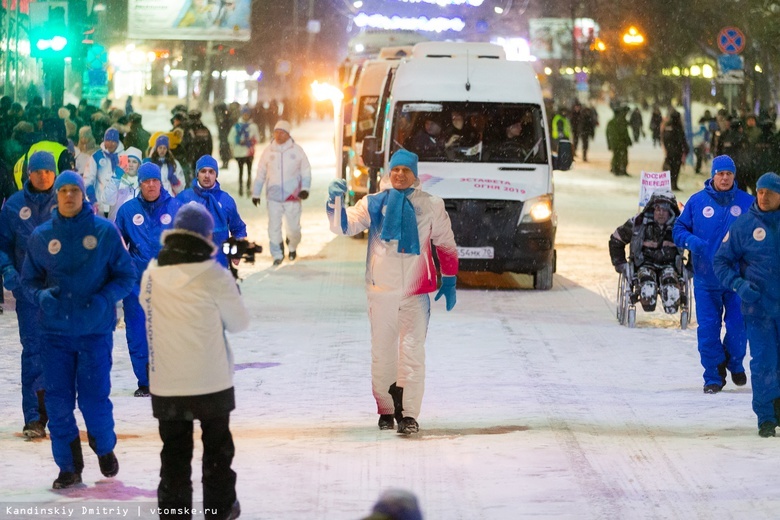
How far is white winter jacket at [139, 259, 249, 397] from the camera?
20.4 ft

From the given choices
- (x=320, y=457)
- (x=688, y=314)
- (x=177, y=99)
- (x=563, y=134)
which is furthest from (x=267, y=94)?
(x=320, y=457)

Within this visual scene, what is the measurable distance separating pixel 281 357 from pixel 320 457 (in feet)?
12.4

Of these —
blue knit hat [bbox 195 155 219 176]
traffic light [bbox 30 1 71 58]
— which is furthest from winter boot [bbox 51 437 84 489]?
traffic light [bbox 30 1 71 58]

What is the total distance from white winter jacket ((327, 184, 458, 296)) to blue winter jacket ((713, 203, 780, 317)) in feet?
5.47

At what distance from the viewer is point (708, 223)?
10578mm

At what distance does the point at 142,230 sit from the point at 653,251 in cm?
531

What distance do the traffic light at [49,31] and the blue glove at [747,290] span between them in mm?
13915

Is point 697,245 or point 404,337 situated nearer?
point 404,337

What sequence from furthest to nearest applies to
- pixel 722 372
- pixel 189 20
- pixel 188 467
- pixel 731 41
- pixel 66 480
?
1. pixel 189 20
2. pixel 731 41
3. pixel 722 372
4. pixel 66 480
5. pixel 188 467

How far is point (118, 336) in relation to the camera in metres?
13.1

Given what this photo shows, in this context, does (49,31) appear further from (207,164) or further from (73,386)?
(73,386)

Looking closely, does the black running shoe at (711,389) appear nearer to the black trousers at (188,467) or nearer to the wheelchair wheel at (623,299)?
the wheelchair wheel at (623,299)

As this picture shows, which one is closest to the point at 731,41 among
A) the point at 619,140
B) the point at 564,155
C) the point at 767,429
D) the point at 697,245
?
the point at 619,140

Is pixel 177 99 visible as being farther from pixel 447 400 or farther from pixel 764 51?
pixel 447 400
